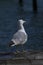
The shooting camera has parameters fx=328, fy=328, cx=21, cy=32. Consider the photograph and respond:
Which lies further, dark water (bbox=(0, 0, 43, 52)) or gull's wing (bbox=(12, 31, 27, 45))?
dark water (bbox=(0, 0, 43, 52))

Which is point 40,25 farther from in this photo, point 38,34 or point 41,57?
point 41,57

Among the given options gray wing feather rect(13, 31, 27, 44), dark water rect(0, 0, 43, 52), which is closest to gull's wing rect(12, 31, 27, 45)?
gray wing feather rect(13, 31, 27, 44)

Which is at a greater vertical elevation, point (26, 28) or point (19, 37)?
point (26, 28)

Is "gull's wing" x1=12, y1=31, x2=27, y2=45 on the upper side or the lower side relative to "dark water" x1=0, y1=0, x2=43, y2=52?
lower

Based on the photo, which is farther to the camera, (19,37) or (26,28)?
(26,28)

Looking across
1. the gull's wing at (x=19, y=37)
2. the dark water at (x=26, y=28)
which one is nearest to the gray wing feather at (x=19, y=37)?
the gull's wing at (x=19, y=37)

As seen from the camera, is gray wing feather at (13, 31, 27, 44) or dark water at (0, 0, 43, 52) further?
dark water at (0, 0, 43, 52)

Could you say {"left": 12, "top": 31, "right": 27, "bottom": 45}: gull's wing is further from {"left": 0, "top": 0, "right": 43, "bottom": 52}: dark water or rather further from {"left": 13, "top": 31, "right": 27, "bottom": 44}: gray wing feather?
{"left": 0, "top": 0, "right": 43, "bottom": 52}: dark water

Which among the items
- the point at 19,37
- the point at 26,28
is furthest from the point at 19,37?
the point at 26,28

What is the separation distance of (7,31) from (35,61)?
9505 millimetres

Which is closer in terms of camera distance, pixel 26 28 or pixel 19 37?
pixel 19 37

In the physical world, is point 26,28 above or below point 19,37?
above

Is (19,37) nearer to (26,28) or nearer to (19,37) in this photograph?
(19,37)

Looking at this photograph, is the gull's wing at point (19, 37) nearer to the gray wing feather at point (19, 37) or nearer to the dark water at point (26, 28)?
the gray wing feather at point (19, 37)
